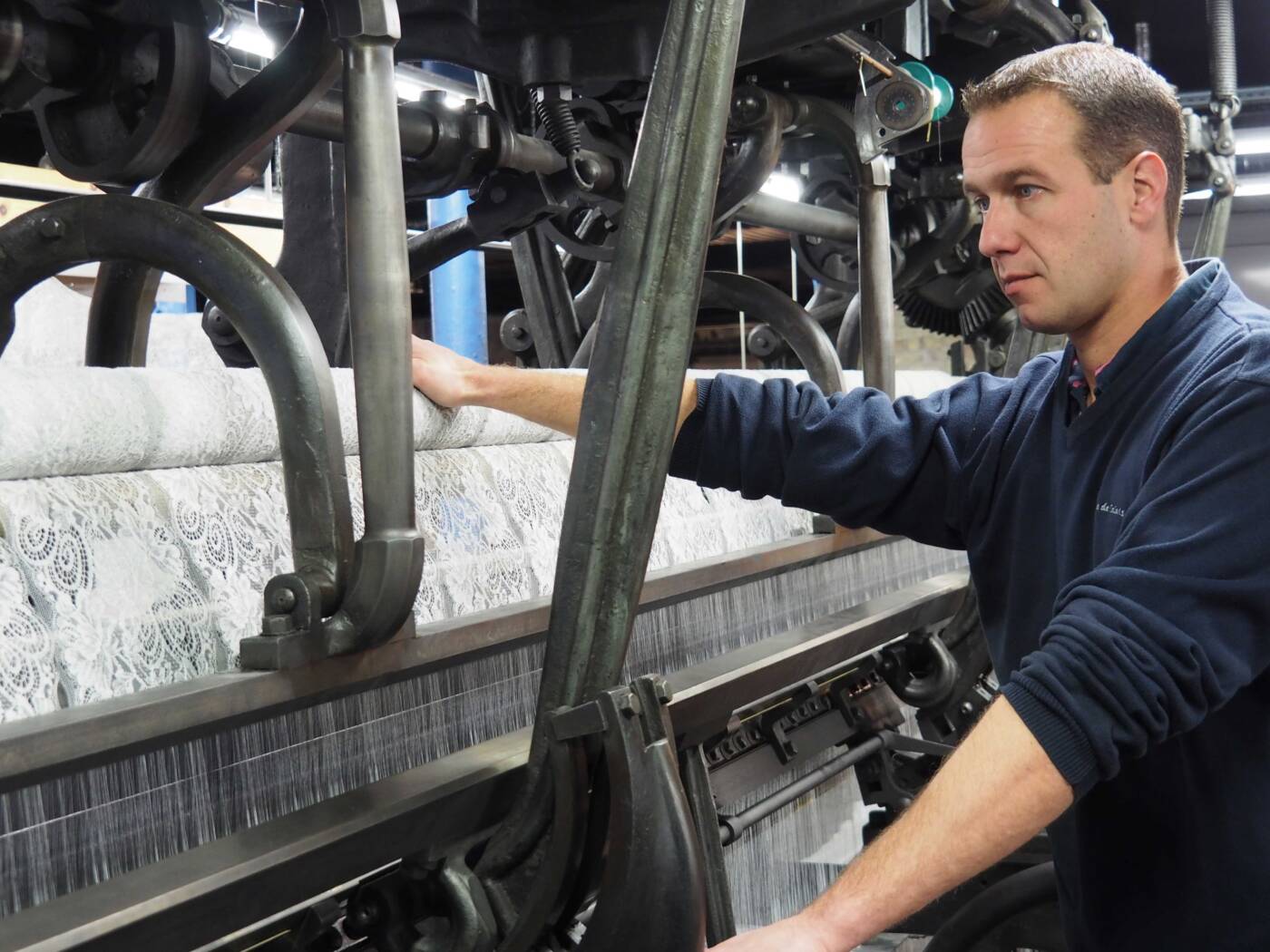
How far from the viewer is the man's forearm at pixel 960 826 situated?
0.94m

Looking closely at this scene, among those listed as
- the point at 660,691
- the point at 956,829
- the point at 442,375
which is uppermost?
the point at 442,375

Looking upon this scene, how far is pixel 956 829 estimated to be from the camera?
0.94 meters

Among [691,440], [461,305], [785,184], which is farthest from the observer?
[461,305]

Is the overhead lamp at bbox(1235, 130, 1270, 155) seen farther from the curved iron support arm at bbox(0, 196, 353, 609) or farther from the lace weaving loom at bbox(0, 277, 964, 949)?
the curved iron support arm at bbox(0, 196, 353, 609)

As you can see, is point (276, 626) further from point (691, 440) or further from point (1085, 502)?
point (1085, 502)

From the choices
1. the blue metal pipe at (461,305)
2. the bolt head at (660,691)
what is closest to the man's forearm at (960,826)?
the bolt head at (660,691)

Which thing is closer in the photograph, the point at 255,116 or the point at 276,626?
the point at 276,626

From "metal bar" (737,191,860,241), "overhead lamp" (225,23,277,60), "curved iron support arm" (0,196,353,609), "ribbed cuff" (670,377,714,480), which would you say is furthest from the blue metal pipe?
"curved iron support arm" (0,196,353,609)

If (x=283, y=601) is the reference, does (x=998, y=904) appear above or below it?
below

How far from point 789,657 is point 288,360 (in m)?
0.73

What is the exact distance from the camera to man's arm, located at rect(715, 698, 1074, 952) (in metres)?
0.93

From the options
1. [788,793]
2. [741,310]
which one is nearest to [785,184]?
[741,310]

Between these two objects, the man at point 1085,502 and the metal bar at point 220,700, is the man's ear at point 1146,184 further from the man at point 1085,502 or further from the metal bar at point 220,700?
the metal bar at point 220,700

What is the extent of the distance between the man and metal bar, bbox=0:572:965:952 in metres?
0.21
